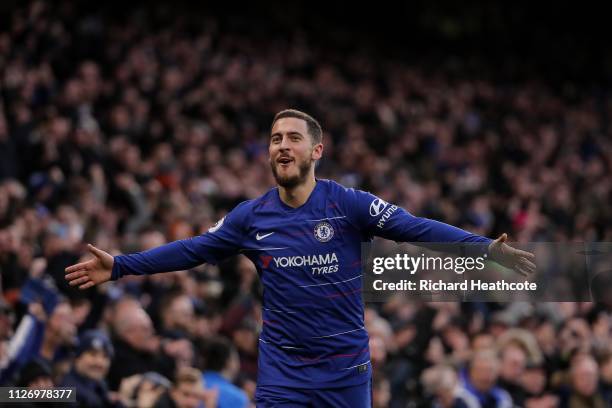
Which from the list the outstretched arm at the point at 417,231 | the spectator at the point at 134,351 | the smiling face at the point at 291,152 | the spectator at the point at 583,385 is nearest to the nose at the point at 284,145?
the smiling face at the point at 291,152

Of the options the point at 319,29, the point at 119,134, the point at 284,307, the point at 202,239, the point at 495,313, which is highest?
the point at 319,29

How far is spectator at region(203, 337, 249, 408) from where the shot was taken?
700 cm

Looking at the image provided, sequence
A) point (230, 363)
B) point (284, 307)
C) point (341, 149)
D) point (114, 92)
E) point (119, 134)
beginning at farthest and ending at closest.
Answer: point (341, 149) < point (114, 92) < point (119, 134) < point (230, 363) < point (284, 307)

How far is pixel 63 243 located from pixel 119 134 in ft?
13.8

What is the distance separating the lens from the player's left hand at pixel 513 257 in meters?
4.83

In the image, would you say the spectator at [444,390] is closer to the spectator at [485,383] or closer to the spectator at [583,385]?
the spectator at [485,383]

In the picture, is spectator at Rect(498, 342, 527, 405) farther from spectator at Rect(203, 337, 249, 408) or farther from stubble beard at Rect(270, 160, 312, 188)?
stubble beard at Rect(270, 160, 312, 188)

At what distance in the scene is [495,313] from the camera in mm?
11406

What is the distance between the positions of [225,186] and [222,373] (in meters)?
5.81

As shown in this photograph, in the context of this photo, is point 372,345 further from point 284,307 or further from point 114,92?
point 114,92

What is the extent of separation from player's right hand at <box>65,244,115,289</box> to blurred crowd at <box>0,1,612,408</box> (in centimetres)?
128

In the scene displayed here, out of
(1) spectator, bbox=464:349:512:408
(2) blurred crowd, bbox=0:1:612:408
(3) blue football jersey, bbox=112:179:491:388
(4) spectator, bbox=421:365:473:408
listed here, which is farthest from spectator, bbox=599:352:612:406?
(3) blue football jersey, bbox=112:179:491:388

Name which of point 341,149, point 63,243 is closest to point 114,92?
point 341,149

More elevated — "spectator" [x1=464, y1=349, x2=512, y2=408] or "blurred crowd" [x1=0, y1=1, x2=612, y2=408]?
"blurred crowd" [x1=0, y1=1, x2=612, y2=408]
